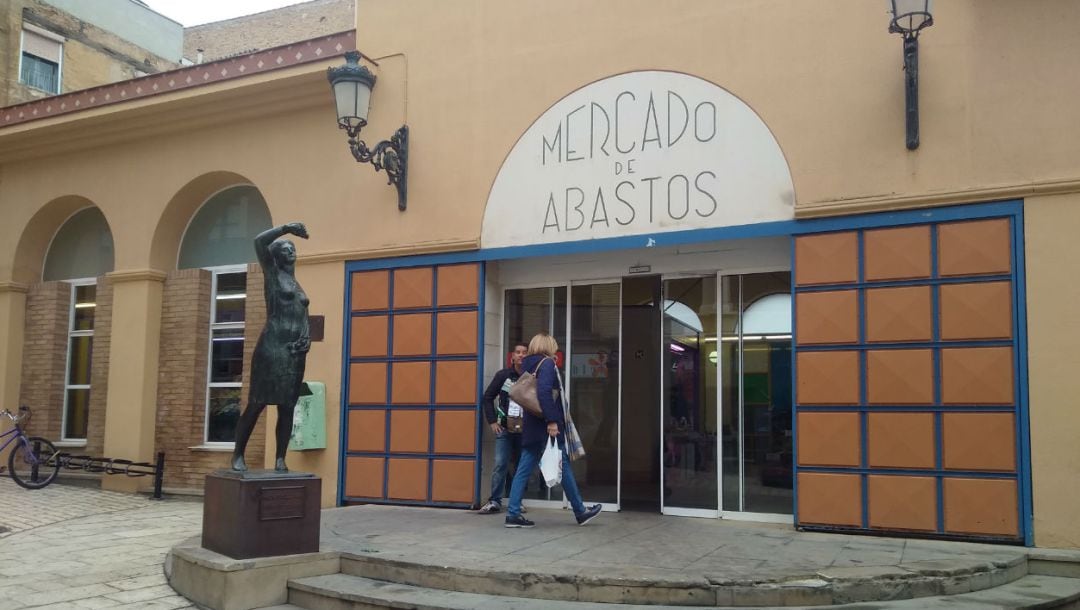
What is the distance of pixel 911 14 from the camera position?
24.7 feet

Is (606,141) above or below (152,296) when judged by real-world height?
above

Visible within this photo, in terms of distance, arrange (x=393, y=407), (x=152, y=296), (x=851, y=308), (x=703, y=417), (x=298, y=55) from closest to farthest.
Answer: (x=851, y=308), (x=703, y=417), (x=393, y=407), (x=298, y=55), (x=152, y=296)

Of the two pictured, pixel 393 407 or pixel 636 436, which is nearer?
pixel 636 436

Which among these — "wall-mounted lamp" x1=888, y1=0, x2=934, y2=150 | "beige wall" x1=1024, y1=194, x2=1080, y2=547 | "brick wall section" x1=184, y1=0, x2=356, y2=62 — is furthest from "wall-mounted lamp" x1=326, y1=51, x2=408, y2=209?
"brick wall section" x1=184, y1=0, x2=356, y2=62

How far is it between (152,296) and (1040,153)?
11.0 m

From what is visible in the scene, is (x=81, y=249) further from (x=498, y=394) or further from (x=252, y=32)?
(x=252, y=32)

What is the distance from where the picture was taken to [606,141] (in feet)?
Result: 31.6

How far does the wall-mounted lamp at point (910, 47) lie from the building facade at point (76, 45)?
15.1 m

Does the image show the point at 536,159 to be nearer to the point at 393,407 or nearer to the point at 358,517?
the point at 393,407

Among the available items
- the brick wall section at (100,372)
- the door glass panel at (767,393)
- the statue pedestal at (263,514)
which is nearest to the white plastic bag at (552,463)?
the door glass panel at (767,393)

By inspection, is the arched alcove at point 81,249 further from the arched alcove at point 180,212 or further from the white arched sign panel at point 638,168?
the white arched sign panel at point 638,168

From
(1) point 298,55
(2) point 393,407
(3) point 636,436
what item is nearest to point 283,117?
(1) point 298,55

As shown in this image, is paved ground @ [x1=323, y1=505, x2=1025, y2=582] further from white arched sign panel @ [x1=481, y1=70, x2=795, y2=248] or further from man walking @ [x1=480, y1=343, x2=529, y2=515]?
white arched sign panel @ [x1=481, y1=70, x2=795, y2=248]

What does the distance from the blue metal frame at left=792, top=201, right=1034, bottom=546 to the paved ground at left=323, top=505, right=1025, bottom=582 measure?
18.5 inches
